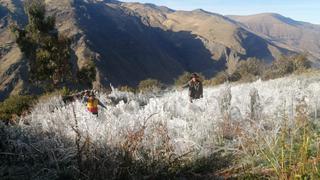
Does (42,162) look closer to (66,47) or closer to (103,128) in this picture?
(103,128)

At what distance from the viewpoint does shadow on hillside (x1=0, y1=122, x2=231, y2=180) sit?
6.21 meters

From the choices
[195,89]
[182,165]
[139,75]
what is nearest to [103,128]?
[182,165]

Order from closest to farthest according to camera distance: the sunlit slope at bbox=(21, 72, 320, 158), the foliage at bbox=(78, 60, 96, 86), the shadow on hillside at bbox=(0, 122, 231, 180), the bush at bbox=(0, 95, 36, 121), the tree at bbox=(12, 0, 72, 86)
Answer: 1. the shadow on hillside at bbox=(0, 122, 231, 180)
2. the sunlit slope at bbox=(21, 72, 320, 158)
3. the bush at bbox=(0, 95, 36, 121)
4. the tree at bbox=(12, 0, 72, 86)
5. the foliage at bbox=(78, 60, 96, 86)

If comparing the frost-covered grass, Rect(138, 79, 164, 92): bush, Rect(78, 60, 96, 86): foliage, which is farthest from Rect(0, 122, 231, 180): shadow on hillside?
Rect(78, 60, 96, 86): foliage

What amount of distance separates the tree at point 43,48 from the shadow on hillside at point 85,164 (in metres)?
26.3

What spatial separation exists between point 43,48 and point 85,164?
3045 centimetres

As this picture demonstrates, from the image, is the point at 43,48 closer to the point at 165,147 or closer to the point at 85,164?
the point at 165,147

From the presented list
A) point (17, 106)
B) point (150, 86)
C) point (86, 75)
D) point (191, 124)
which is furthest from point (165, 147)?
point (150, 86)

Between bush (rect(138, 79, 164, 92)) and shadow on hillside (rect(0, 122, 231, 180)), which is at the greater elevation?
shadow on hillside (rect(0, 122, 231, 180))

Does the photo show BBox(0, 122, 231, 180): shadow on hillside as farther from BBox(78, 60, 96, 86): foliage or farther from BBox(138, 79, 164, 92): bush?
BBox(78, 60, 96, 86): foliage

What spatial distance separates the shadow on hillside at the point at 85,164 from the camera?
6212mm

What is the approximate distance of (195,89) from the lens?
16.8 meters

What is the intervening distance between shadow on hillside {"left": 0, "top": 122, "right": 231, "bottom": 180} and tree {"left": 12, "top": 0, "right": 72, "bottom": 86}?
26.3 m

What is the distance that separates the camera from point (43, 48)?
35625mm
